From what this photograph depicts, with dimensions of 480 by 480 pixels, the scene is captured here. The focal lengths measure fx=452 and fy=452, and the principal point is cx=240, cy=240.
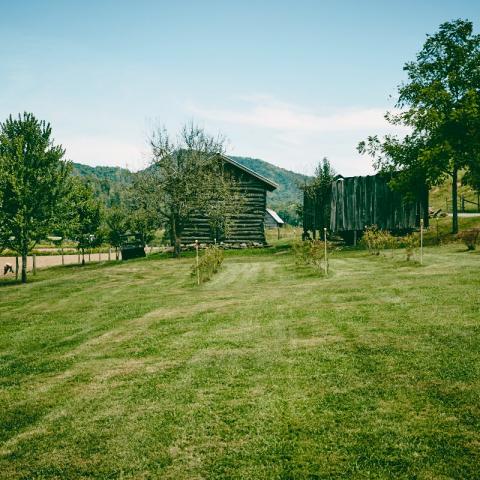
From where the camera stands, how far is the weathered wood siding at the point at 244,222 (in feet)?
119

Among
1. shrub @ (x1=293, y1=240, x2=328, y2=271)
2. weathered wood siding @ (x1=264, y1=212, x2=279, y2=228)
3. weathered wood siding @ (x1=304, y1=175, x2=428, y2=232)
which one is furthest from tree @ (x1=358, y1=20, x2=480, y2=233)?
weathered wood siding @ (x1=264, y1=212, x2=279, y2=228)

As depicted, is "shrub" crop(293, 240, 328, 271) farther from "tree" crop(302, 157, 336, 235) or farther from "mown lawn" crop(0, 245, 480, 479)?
"tree" crop(302, 157, 336, 235)

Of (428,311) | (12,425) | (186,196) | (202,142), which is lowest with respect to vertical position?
(12,425)

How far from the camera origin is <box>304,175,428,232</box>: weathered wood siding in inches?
1312

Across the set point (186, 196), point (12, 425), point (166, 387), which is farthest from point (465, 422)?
point (186, 196)

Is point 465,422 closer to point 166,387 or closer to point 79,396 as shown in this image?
point 166,387

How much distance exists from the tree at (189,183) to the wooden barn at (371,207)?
25.6 ft

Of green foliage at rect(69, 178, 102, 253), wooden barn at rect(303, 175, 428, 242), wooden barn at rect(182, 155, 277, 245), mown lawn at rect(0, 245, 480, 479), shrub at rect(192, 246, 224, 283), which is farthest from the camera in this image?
wooden barn at rect(182, 155, 277, 245)

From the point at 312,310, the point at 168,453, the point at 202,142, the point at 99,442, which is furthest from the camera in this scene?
the point at 202,142

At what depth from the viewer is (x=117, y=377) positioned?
7332mm

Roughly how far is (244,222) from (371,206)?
10057 millimetres

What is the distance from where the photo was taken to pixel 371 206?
33.8 meters

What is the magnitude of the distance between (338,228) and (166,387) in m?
29.5

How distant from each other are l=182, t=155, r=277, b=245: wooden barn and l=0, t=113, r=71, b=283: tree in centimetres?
1396
